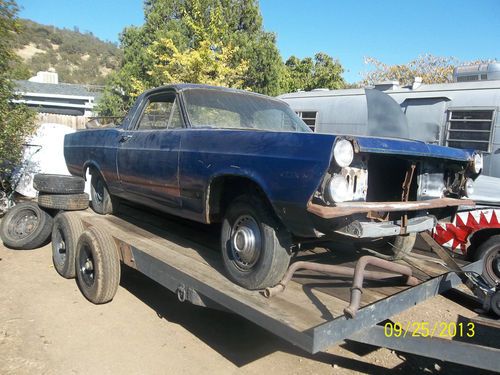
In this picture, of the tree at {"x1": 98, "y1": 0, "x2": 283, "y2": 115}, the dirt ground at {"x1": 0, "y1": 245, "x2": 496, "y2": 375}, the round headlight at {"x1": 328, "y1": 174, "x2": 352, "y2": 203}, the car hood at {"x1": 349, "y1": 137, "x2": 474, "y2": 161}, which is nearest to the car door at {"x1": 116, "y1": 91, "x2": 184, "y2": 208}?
the dirt ground at {"x1": 0, "y1": 245, "x2": 496, "y2": 375}

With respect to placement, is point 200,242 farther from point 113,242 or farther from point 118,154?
point 118,154

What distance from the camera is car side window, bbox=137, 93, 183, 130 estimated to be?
4109 mm

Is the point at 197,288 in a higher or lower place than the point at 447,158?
lower

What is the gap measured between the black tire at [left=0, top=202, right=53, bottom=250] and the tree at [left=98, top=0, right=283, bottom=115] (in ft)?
21.6

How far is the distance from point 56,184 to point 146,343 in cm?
253

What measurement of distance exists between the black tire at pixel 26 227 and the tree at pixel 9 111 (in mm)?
1196

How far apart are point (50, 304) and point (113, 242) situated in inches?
38.9

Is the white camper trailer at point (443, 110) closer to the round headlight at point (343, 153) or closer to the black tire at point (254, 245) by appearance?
the black tire at point (254, 245)

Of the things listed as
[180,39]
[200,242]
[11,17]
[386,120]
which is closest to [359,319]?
[200,242]

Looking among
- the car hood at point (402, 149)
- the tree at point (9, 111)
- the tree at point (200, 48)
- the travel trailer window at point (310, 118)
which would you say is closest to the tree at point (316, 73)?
the tree at point (200, 48)

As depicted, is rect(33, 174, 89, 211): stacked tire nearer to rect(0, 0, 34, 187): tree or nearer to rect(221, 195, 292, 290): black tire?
rect(0, 0, 34, 187): tree

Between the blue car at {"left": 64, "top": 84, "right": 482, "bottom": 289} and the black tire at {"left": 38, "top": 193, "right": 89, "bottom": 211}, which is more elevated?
the blue car at {"left": 64, "top": 84, "right": 482, "bottom": 289}

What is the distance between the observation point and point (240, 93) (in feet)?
14.5

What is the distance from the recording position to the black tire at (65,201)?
5246mm
